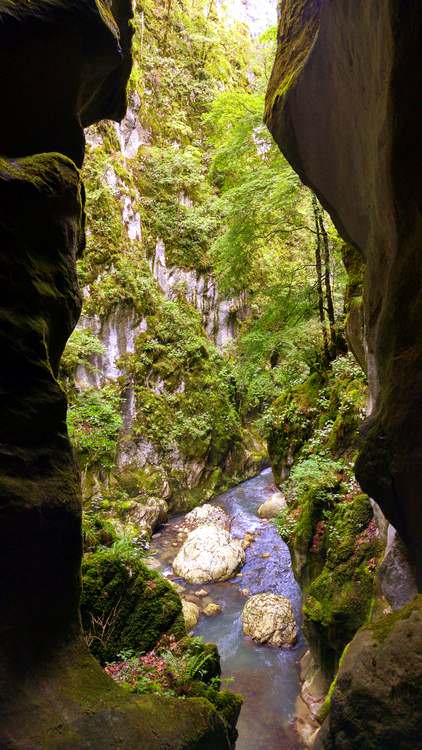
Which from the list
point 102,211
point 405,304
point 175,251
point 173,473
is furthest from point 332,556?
point 175,251

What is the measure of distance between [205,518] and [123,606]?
33.1ft

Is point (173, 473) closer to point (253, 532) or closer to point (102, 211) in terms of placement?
point (253, 532)

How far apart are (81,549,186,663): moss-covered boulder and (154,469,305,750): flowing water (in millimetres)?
3049

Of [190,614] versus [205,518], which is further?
[205,518]

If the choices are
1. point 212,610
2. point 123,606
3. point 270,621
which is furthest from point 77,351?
point 123,606

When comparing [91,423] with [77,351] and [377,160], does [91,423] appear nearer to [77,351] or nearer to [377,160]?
[77,351]

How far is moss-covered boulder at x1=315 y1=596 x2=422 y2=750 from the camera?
10.5 ft

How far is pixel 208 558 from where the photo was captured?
11.9 meters

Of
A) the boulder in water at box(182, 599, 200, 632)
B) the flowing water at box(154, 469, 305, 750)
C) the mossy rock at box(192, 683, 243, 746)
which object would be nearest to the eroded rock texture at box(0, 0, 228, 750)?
the mossy rock at box(192, 683, 243, 746)

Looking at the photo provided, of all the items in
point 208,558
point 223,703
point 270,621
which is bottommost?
point 270,621

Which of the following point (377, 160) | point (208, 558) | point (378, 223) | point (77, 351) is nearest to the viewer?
point (377, 160)

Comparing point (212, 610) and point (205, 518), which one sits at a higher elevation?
point (205, 518)

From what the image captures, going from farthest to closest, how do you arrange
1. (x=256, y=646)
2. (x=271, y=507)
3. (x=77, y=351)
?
(x=271, y=507), (x=77, y=351), (x=256, y=646)

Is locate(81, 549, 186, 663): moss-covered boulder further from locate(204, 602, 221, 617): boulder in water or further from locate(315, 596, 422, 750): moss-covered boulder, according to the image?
locate(204, 602, 221, 617): boulder in water
